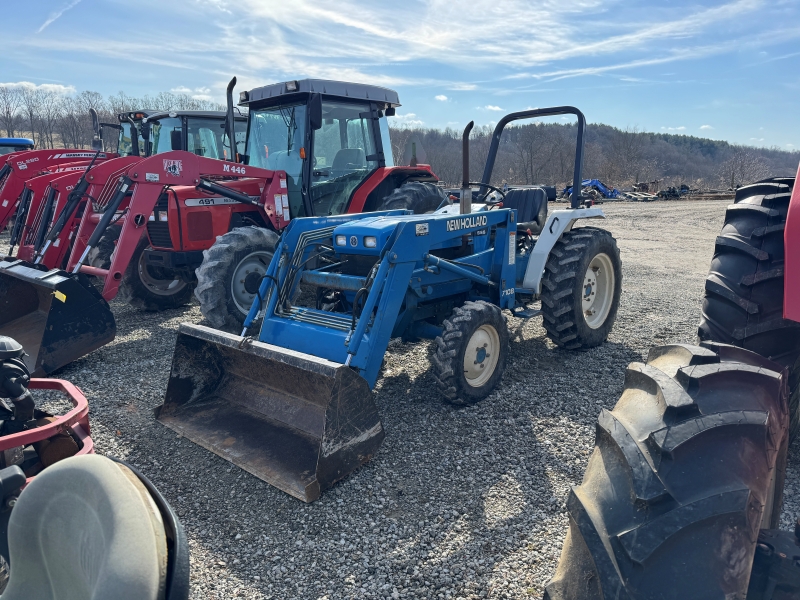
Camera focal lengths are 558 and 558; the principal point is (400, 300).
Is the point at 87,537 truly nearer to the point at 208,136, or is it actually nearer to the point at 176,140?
the point at 176,140

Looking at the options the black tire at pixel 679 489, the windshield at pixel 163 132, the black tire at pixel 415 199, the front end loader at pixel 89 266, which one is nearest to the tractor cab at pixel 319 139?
the front end loader at pixel 89 266

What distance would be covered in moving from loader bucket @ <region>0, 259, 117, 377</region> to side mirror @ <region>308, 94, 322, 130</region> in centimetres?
268

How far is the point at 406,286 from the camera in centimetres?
378

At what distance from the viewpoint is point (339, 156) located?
264 inches

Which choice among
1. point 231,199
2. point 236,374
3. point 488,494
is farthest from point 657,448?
point 231,199

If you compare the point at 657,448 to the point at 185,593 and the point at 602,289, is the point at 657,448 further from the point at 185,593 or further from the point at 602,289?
the point at 602,289

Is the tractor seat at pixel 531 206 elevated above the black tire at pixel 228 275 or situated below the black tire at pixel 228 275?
above

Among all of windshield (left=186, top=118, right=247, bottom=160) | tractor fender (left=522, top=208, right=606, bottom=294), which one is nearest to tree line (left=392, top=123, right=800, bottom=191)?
windshield (left=186, top=118, right=247, bottom=160)

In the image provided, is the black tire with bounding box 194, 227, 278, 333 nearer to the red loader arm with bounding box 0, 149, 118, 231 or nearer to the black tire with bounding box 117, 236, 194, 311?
the black tire with bounding box 117, 236, 194, 311

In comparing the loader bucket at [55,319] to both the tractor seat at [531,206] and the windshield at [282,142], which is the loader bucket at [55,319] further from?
the tractor seat at [531,206]

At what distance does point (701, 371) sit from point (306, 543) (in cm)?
199

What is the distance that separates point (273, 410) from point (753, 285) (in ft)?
9.08

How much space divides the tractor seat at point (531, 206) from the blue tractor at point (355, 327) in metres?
0.45

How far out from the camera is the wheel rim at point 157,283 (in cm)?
689
